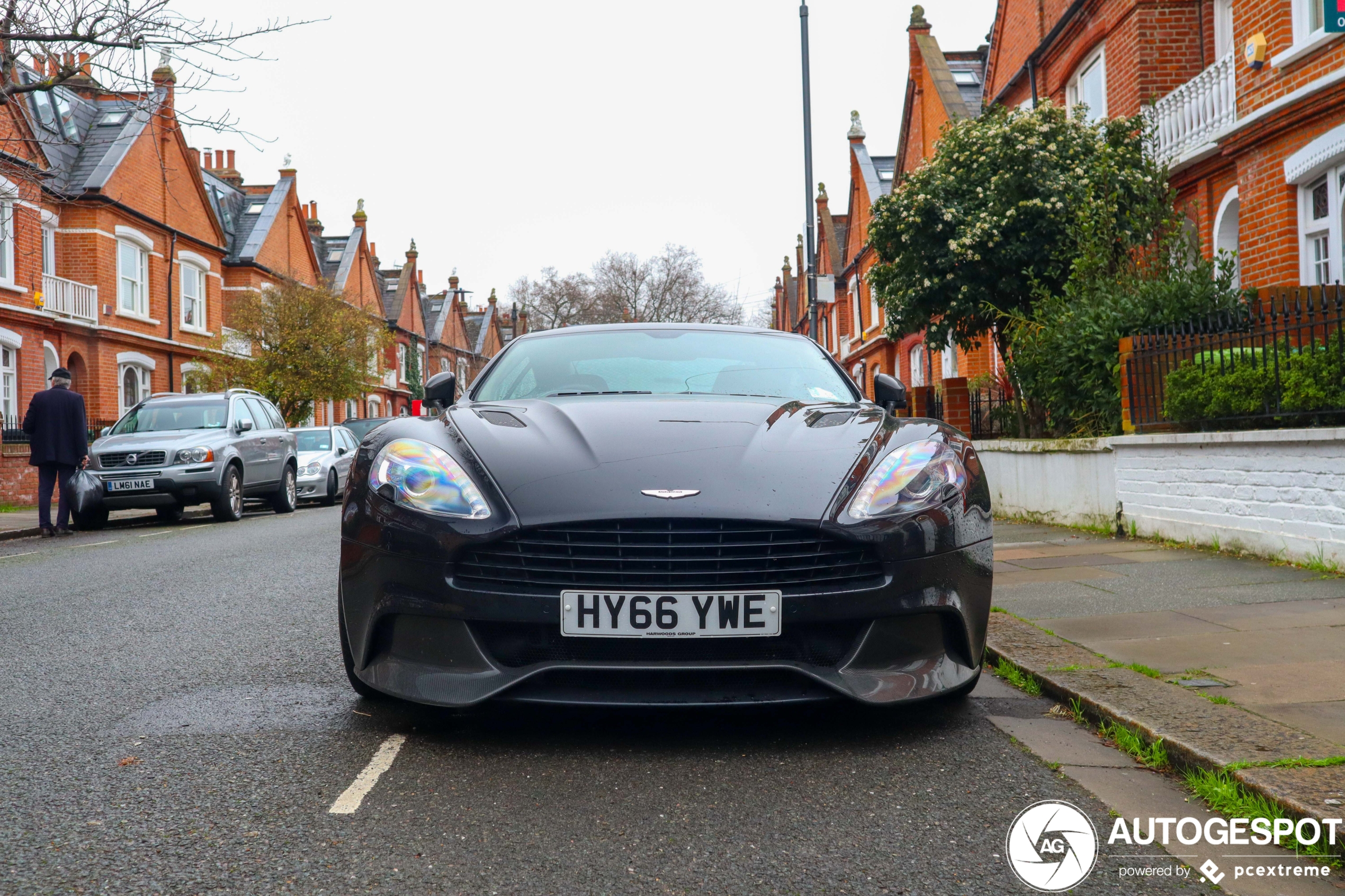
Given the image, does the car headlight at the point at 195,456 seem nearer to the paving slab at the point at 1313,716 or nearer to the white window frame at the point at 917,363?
the paving slab at the point at 1313,716

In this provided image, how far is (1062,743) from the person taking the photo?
3.54m

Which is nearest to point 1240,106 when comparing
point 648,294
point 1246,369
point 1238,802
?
point 1246,369

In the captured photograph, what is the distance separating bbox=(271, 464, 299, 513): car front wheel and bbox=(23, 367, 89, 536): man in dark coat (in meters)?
3.95

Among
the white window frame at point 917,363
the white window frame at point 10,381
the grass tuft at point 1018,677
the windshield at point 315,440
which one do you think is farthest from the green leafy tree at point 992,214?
the white window frame at point 10,381

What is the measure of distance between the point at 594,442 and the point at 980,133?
13.3 meters

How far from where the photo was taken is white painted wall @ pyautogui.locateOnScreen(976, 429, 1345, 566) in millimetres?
6770

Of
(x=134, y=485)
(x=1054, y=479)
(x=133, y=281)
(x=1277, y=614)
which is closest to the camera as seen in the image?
(x=1277, y=614)

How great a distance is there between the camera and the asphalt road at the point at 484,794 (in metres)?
2.53

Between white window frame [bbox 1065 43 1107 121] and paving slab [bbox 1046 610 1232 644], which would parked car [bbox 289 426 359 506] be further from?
paving slab [bbox 1046 610 1232 644]

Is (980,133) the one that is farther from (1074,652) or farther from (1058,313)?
(1074,652)

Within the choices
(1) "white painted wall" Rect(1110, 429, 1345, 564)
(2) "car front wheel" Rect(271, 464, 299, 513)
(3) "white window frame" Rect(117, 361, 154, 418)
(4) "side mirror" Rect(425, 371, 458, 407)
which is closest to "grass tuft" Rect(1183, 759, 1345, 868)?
(4) "side mirror" Rect(425, 371, 458, 407)

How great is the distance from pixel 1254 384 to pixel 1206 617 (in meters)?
2.67

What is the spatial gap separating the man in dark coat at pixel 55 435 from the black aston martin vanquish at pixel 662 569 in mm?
11574

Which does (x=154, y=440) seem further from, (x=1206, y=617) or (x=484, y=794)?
(x=484, y=794)
